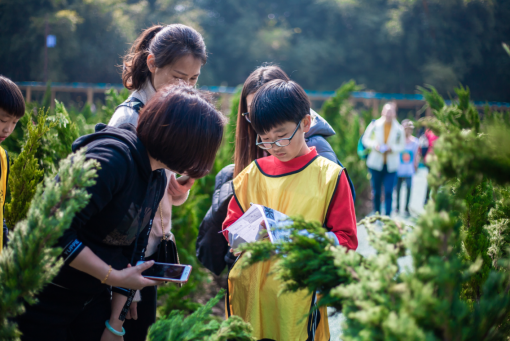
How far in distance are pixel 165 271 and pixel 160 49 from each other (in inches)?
46.3

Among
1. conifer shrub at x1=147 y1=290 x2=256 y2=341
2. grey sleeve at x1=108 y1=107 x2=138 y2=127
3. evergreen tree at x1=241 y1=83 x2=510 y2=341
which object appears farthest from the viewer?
grey sleeve at x1=108 y1=107 x2=138 y2=127

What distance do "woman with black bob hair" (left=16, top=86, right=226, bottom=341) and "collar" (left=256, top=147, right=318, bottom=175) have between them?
0.49 metres

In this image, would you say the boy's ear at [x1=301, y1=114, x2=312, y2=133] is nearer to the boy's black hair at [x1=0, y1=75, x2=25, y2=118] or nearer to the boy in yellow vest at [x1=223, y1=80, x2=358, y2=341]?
the boy in yellow vest at [x1=223, y1=80, x2=358, y2=341]

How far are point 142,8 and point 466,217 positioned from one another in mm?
39361

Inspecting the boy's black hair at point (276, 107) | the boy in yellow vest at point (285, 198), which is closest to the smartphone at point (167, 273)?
the boy in yellow vest at point (285, 198)

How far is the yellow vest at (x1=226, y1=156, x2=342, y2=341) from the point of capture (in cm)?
164

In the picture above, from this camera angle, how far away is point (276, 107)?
1829 millimetres

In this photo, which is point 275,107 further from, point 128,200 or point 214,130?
point 128,200

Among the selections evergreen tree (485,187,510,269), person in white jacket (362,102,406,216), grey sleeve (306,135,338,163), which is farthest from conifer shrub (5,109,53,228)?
person in white jacket (362,102,406,216)

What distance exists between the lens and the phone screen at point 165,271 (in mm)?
1479

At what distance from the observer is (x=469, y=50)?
104 ft

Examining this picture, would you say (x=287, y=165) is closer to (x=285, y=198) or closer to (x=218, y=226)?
(x=285, y=198)

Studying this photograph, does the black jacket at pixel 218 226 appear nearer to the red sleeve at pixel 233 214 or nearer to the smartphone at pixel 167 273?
the red sleeve at pixel 233 214

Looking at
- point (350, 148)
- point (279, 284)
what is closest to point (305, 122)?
point (279, 284)
